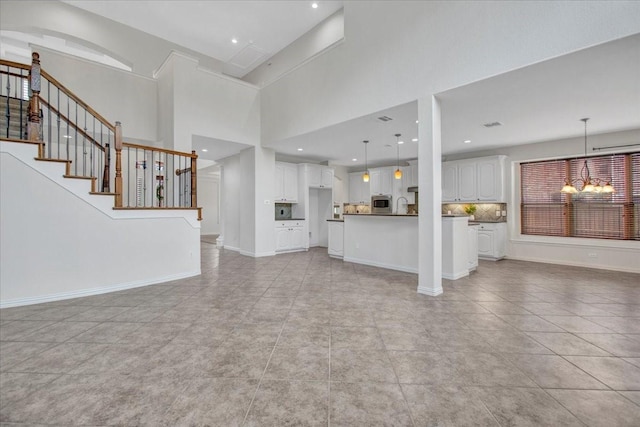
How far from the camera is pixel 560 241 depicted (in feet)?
21.5

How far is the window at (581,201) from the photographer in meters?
5.77

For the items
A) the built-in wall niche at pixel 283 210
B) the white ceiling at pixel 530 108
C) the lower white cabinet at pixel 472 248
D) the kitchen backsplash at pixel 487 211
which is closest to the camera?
the white ceiling at pixel 530 108

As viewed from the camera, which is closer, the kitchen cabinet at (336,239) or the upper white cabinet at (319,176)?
the kitchen cabinet at (336,239)

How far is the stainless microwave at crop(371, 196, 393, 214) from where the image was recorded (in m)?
9.32

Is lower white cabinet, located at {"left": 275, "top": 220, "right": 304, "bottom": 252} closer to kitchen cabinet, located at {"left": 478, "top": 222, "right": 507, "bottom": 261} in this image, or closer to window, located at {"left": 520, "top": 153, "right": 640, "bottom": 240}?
kitchen cabinet, located at {"left": 478, "top": 222, "right": 507, "bottom": 261}

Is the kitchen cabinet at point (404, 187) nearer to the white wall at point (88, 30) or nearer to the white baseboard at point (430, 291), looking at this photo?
the white baseboard at point (430, 291)

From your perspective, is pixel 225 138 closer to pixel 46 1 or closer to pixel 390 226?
pixel 390 226

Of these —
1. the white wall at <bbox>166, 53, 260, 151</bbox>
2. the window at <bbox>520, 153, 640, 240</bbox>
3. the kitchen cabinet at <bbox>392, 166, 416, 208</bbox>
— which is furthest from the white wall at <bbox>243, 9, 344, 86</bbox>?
the window at <bbox>520, 153, 640, 240</bbox>

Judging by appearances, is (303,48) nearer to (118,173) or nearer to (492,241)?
(118,173)

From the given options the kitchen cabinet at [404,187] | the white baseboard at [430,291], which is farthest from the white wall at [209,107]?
the white baseboard at [430,291]

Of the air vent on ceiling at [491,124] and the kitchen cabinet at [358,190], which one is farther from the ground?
the air vent on ceiling at [491,124]

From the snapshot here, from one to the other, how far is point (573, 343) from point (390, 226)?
3402 millimetres

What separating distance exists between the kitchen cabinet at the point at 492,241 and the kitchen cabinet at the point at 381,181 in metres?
3.07

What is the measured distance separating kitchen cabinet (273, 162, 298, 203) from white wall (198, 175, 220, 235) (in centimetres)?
683
